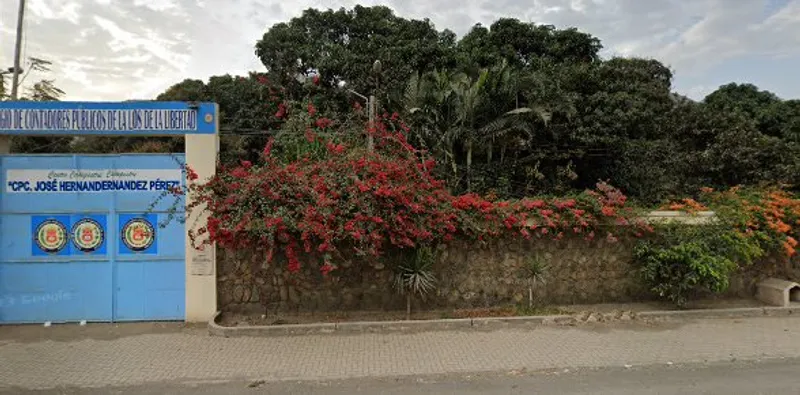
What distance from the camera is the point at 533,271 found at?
9.91 meters

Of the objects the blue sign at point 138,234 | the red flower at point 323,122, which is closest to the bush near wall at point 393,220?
the red flower at point 323,122

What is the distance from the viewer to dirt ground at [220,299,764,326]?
9.18 meters

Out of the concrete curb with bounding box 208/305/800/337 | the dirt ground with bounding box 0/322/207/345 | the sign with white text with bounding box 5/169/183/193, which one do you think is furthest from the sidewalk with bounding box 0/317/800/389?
the sign with white text with bounding box 5/169/183/193

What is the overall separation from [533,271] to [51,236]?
8069mm

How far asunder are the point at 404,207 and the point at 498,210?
1888 mm

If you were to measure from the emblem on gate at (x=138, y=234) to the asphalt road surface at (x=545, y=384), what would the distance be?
10.6 feet

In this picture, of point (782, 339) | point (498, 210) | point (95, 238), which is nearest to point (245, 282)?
point (95, 238)

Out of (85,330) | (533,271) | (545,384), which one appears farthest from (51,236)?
(533,271)

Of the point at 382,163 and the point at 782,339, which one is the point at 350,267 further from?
the point at 782,339

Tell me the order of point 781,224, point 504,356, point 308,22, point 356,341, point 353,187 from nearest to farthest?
point 504,356, point 356,341, point 353,187, point 781,224, point 308,22

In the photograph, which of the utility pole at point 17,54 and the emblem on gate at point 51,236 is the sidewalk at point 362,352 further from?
the utility pole at point 17,54

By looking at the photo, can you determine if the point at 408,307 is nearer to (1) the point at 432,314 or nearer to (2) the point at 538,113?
(1) the point at 432,314

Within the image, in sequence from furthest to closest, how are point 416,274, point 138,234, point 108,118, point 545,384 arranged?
point 416,274
point 138,234
point 108,118
point 545,384

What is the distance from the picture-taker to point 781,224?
1045cm
